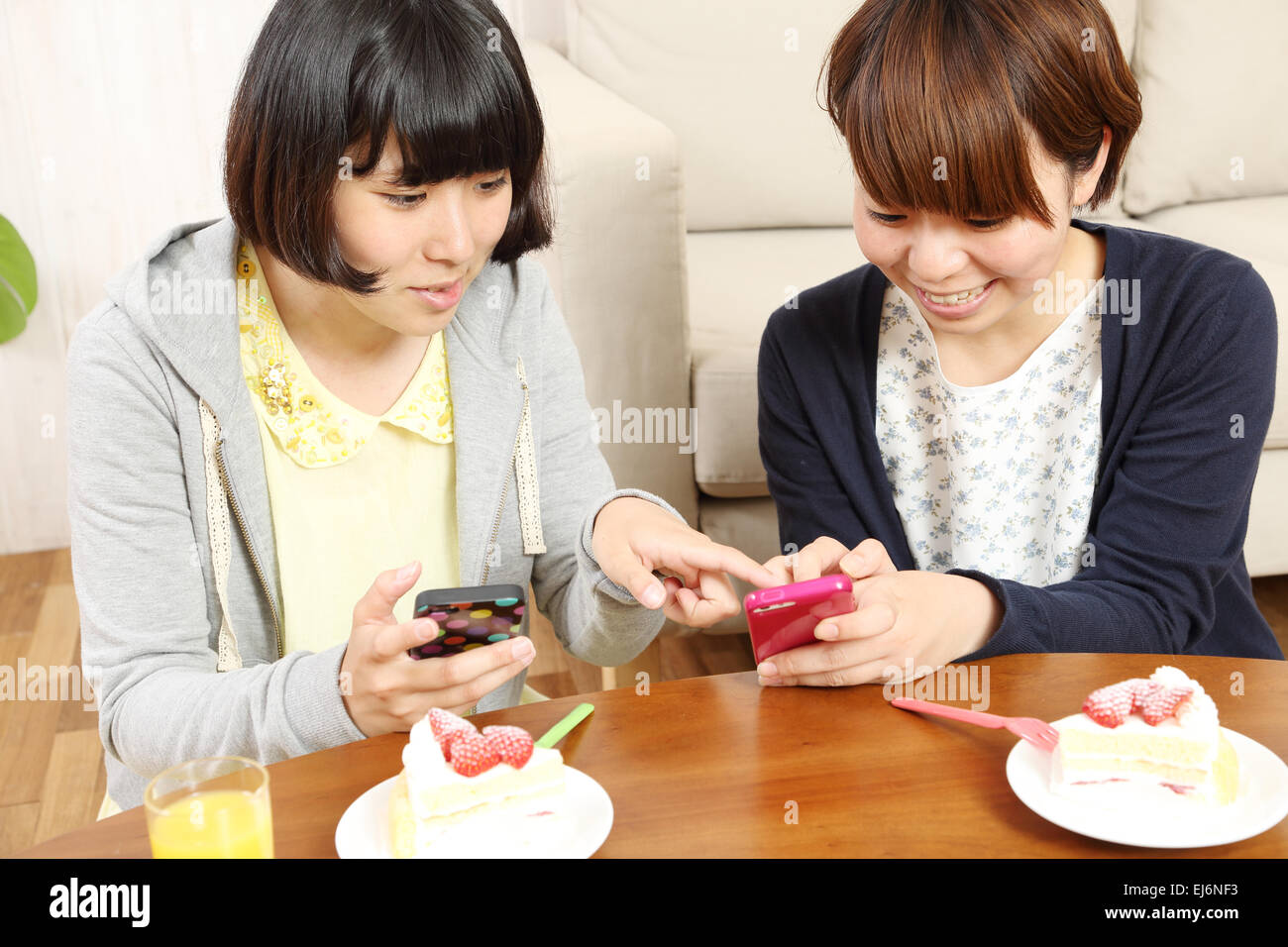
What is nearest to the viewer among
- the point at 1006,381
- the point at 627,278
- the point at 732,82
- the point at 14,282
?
the point at 1006,381

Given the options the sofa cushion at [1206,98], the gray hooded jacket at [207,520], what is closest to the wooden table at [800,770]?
the gray hooded jacket at [207,520]

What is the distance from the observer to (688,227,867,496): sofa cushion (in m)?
1.84

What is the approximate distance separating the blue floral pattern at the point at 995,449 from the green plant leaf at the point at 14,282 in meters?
1.87

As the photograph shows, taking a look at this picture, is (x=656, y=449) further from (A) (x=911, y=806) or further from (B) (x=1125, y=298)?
(A) (x=911, y=806)

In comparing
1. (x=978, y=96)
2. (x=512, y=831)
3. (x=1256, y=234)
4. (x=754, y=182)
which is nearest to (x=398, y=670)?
(x=512, y=831)

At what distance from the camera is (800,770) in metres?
0.84

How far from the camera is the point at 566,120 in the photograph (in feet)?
5.97

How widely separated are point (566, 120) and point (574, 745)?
1.19m

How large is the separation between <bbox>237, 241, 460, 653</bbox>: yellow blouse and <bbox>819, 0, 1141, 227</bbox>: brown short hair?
0.49 m

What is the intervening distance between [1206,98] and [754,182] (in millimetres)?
896

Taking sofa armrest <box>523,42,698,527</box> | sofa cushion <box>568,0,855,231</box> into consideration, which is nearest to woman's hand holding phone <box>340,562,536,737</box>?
sofa armrest <box>523,42,698,527</box>

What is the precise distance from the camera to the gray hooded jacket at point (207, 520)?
97 cm

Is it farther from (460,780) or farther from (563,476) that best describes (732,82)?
(460,780)
